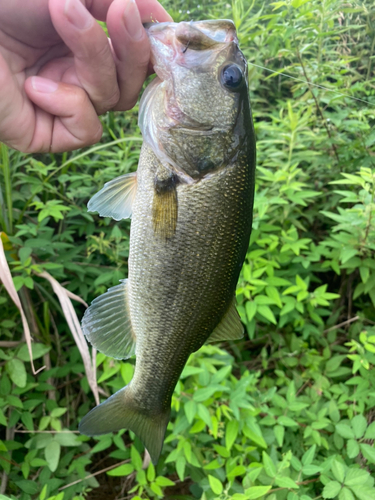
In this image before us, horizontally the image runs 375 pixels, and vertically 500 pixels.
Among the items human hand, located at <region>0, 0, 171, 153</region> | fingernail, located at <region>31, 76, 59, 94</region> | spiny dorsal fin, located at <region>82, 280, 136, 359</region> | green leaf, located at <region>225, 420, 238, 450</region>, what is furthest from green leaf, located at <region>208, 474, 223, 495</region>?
fingernail, located at <region>31, 76, 59, 94</region>

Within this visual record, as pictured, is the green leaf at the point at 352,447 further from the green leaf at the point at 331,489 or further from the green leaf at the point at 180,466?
the green leaf at the point at 180,466

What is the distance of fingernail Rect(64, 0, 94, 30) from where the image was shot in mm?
958

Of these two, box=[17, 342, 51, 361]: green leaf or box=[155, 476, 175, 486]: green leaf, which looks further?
box=[17, 342, 51, 361]: green leaf

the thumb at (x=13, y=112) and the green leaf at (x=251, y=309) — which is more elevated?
the thumb at (x=13, y=112)

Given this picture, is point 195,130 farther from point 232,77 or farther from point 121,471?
point 121,471

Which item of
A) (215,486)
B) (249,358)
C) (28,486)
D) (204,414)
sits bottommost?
(249,358)

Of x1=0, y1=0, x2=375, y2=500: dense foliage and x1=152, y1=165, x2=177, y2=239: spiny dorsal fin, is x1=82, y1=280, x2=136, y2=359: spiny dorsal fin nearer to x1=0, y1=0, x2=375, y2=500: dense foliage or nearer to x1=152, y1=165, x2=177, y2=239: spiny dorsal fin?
x1=152, y1=165, x2=177, y2=239: spiny dorsal fin

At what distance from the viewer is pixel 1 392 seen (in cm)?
175

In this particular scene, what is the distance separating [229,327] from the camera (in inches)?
50.3

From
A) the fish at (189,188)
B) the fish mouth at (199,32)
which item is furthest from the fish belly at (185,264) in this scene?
the fish mouth at (199,32)

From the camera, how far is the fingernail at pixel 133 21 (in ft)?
3.26

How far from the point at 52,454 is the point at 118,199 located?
1.40m

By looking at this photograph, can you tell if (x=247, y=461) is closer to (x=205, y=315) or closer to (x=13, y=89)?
(x=205, y=315)

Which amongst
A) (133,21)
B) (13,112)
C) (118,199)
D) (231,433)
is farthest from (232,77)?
(231,433)
